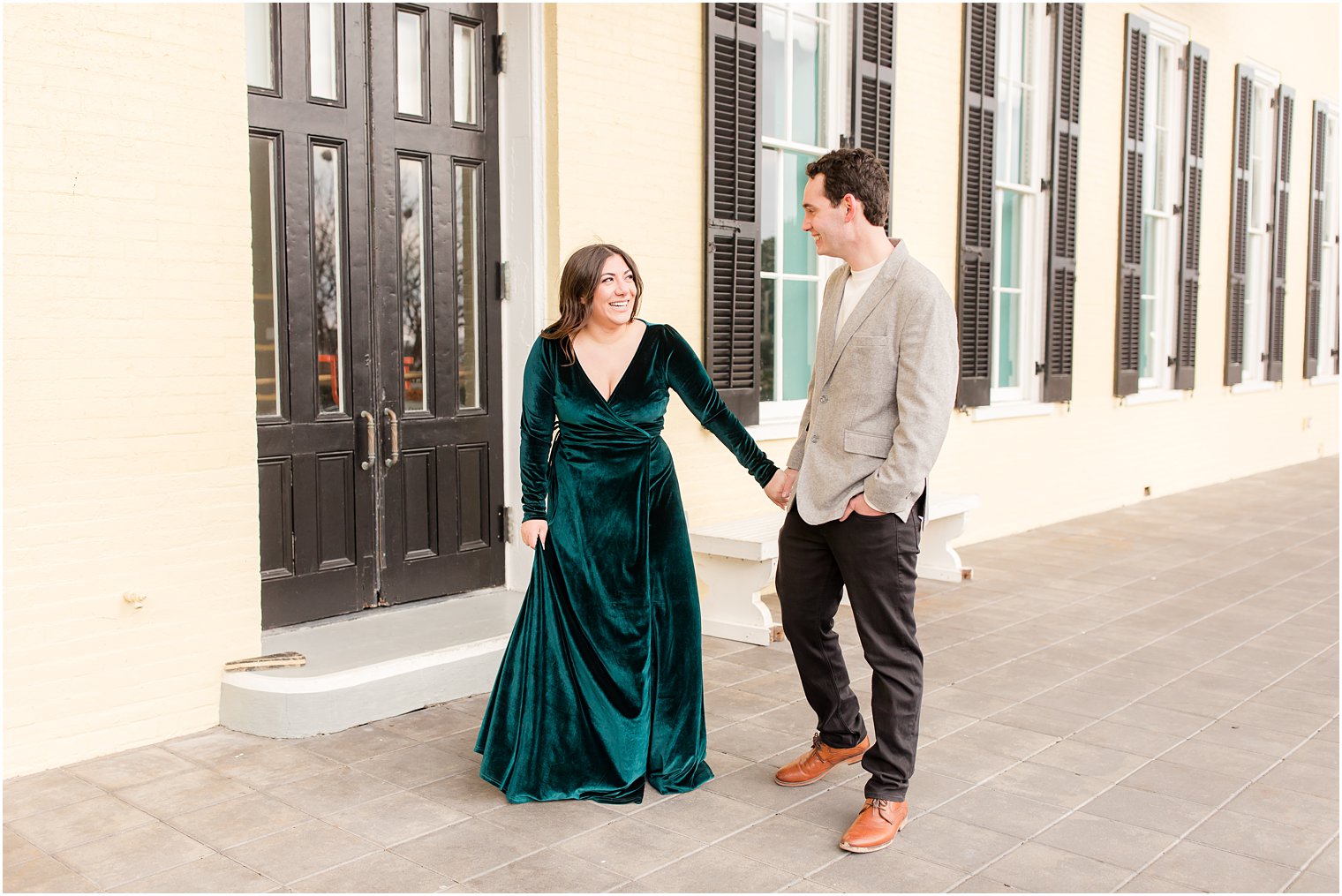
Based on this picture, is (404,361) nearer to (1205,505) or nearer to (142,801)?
(142,801)

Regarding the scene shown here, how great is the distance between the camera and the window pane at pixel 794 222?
6867 millimetres

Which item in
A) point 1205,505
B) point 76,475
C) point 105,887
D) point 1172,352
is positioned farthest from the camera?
point 1172,352

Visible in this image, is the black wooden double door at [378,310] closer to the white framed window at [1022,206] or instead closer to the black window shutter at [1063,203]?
the white framed window at [1022,206]

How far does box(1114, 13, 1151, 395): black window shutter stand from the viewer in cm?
984

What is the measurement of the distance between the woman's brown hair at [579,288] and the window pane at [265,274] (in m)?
1.55

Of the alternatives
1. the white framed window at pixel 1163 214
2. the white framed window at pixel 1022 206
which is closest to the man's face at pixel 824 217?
the white framed window at pixel 1022 206

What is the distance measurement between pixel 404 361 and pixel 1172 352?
8.23 metres

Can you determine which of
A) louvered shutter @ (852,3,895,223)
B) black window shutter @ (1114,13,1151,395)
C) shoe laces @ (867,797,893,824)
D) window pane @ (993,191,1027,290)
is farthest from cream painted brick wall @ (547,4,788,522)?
black window shutter @ (1114,13,1151,395)

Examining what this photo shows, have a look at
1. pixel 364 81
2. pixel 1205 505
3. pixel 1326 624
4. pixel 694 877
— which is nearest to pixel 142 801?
pixel 694 877

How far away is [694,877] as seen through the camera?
3.09 m

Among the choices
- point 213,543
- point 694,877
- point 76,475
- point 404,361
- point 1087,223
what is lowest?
point 694,877

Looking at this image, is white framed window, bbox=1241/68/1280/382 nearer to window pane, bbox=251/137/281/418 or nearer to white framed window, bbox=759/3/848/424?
white framed window, bbox=759/3/848/424

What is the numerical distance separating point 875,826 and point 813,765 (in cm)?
49

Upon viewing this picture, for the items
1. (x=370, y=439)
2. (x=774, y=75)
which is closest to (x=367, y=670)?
(x=370, y=439)
